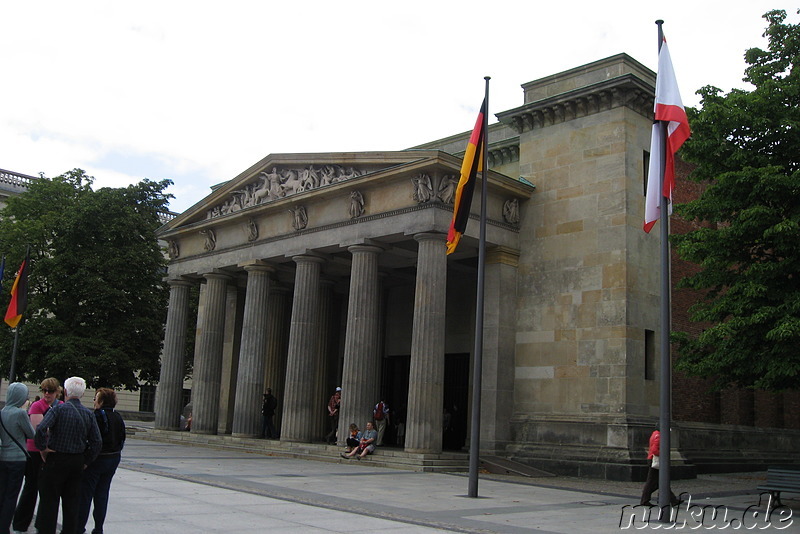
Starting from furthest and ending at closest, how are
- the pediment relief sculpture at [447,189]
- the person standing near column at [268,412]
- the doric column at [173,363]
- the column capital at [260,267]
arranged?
the doric column at [173,363], the person standing near column at [268,412], the column capital at [260,267], the pediment relief sculpture at [447,189]

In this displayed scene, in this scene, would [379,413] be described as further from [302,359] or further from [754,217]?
[754,217]

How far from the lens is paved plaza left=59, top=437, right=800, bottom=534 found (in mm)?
12414

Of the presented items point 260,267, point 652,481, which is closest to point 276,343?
point 260,267

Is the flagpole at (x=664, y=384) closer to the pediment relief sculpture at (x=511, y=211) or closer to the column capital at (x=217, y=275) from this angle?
the pediment relief sculpture at (x=511, y=211)

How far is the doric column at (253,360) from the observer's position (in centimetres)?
3272

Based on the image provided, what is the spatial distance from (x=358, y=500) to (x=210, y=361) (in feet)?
70.9

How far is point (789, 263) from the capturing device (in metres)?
19.9

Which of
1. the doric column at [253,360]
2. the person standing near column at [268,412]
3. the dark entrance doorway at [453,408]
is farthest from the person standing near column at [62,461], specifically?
the person standing near column at [268,412]

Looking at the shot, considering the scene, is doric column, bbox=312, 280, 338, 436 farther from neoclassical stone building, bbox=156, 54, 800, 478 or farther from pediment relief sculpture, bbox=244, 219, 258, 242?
pediment relief sculpture, bbox=244, 219, 258, 242

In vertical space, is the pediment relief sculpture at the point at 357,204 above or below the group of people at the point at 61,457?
above

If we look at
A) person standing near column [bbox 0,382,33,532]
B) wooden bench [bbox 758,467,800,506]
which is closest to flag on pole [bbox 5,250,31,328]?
person standing near column [bbox 0,382,33,532]

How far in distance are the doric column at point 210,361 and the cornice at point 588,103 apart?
51.6 ft

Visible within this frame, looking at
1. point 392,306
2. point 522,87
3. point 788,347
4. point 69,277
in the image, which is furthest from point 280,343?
point 788,347

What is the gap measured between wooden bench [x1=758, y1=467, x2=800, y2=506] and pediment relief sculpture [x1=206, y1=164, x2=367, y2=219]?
17913mm
